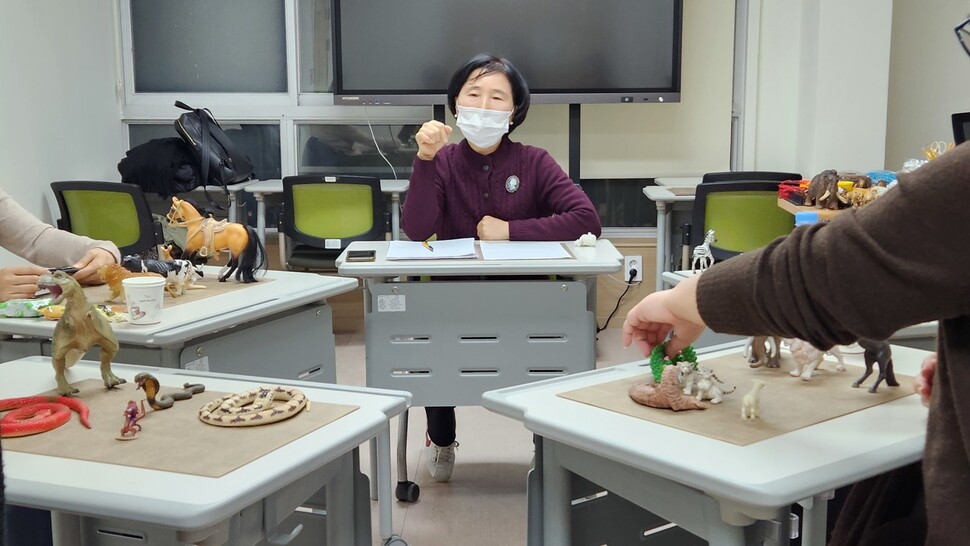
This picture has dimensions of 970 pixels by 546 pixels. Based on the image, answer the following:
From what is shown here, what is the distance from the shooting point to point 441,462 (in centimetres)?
277

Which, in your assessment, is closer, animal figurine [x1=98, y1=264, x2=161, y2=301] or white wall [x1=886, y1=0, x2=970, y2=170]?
animal figurine [x1=98, y1=264, x2=161, y2=301]

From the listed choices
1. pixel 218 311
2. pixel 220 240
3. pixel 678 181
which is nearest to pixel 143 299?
pixel 218 311

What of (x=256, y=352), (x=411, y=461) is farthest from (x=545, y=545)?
(x=411, y=461)

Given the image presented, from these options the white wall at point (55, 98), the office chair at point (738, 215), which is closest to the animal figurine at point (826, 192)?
the office chair at point (738, 215)

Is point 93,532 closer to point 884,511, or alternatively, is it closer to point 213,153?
point 884,511

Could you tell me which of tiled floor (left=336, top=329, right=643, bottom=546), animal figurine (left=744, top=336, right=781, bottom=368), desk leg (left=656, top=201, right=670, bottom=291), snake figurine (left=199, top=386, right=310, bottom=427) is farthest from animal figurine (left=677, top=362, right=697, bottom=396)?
desk leg (left=656, top=201, right=670, bottom=291)

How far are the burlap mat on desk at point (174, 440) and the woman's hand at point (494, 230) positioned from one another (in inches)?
57.1

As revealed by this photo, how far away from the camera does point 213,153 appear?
14.9 feet

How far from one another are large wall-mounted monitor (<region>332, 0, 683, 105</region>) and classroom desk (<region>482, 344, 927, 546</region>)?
11.3ft

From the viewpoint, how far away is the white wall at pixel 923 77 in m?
4.16

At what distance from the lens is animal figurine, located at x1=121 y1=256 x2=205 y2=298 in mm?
2080

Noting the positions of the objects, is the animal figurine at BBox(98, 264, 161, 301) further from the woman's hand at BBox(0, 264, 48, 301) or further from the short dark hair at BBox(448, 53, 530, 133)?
the short dark hair at BBox(448, 53, 530, 133)

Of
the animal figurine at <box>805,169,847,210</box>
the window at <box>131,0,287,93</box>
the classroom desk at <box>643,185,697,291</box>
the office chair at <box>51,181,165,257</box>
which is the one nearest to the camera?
the animal figurine at <box>805,169,847,210</box>

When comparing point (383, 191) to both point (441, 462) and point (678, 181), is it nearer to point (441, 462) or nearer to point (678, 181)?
point (678, 181)
